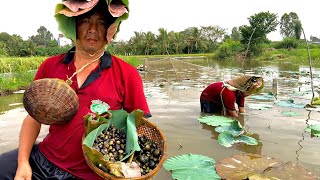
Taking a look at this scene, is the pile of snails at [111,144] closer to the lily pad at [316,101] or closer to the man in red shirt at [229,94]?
the man in red shirt at [229,94]

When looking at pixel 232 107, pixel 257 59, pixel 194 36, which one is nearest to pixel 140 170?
pixel 232 107

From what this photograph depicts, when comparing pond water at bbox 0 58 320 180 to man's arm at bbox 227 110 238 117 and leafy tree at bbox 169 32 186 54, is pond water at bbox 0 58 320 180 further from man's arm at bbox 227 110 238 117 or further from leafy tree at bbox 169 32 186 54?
leafy tree at bbox 169 32 186 54

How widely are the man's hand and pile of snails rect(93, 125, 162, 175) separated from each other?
45cm

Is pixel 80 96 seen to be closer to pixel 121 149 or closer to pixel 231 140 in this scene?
pixel 121 149

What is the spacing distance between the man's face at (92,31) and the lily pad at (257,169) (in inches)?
60.4

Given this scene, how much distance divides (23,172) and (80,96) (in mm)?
480

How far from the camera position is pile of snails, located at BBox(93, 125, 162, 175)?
1.30m

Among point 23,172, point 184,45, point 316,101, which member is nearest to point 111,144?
point 23,172

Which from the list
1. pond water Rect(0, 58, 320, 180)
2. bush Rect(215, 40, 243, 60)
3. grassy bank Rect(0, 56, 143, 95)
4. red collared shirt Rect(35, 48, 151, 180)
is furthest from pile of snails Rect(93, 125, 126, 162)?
bush Rect(215, 40, 243, 60)

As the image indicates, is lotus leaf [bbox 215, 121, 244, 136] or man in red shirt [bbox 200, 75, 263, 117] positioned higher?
man in red shirt [bbox 200, 75, 263, 117]

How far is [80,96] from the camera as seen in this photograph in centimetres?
154

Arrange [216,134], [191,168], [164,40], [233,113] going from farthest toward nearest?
1. [164,40]
2. [233,113]
3. [216,134]
4. [191,168]

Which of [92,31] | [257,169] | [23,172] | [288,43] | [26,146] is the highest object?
[288,43]

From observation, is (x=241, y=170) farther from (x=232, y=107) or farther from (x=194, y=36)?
(x=194, y=36)
